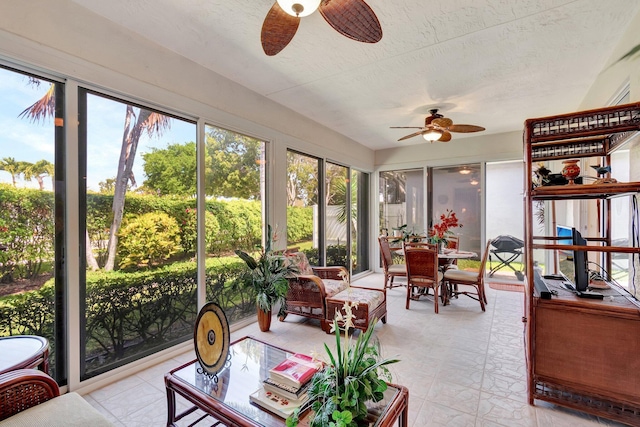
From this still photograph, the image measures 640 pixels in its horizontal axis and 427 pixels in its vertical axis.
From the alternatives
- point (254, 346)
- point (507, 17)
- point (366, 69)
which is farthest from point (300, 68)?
point (254, 346)

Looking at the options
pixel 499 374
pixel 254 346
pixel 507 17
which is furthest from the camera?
pixel 499 374

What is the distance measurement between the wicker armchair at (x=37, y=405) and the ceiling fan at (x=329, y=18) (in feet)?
7.39

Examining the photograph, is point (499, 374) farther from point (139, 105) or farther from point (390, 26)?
point (139, 105)

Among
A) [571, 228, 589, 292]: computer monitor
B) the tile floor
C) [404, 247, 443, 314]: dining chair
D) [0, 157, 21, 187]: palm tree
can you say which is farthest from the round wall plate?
[404, 247, 443, 314]: dining chair

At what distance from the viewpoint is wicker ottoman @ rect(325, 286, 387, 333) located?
303 centimetres

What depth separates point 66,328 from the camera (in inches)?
82.5

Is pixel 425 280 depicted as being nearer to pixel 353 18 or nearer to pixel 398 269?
pixel 398 269

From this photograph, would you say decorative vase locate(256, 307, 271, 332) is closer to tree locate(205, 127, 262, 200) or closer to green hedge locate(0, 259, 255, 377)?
green hedge locate(0, 259, 255, 377)

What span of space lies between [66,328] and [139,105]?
189cm

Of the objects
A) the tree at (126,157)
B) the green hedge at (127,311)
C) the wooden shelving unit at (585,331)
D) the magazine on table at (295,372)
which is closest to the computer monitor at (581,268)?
the wooden shelving unit at (585,331)

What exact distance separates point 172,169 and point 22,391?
6.39ft

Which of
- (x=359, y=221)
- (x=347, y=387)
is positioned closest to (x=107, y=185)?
(x=347, y=387)

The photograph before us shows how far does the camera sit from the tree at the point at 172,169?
265 cm

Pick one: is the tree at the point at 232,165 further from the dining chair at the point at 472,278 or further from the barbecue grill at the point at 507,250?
the barbecue grill at the point at 507,250
